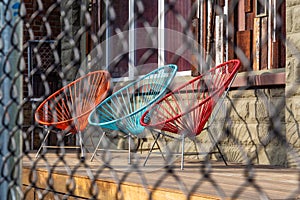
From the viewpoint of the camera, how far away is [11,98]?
222 centimetres

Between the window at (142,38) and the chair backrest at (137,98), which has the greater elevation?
the window at (142,38)

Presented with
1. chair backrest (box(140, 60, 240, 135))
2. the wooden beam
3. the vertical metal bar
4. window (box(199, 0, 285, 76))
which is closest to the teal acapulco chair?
chair backrest (box(140, 60, 240, 135))

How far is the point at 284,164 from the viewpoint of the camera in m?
4.88

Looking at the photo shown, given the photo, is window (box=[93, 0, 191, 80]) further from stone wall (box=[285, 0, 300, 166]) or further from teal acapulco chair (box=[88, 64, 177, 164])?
stone wall (box=[285, 0, 300, 166])

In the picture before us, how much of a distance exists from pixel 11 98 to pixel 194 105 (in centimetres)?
322

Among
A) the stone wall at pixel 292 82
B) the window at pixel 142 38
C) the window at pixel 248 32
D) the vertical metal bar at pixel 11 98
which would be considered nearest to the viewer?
the vertical metal bar at pixel 11 98

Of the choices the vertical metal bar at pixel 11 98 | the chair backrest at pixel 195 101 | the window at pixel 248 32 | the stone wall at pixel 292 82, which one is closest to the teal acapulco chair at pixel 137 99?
the chair backrest at pixel 195 101

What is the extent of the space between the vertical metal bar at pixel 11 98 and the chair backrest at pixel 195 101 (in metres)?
1.81

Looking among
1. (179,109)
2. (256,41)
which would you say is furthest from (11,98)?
(179,109)

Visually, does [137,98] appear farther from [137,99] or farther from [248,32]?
[248,32]

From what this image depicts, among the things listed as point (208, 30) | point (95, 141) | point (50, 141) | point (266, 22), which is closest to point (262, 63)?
point (266, 22)

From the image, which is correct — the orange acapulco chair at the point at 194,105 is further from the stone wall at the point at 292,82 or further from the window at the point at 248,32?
the stone wall at the point at 292,82

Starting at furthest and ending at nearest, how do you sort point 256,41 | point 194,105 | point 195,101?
point 195,101
point 194,105
point 256,41

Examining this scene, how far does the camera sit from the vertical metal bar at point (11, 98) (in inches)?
86.9
